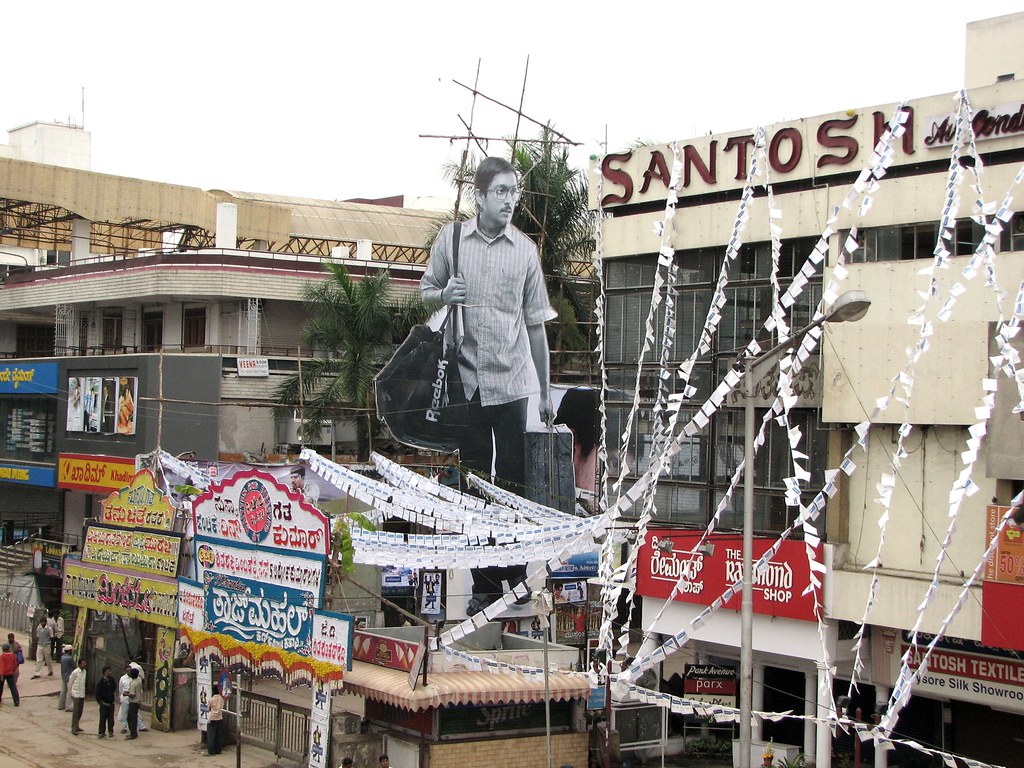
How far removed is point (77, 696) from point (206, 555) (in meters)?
4.53

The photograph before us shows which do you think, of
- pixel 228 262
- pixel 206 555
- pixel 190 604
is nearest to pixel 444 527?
pixel 206 555

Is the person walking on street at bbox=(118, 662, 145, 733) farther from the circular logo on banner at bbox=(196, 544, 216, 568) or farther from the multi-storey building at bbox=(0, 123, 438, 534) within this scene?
the multi-storey building at bbox=(0, 123, 438, 534)

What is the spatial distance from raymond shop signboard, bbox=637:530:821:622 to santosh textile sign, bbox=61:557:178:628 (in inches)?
393

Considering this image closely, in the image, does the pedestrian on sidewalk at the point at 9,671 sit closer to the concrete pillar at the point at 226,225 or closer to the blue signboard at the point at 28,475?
the blue signboard at the point at 28,475

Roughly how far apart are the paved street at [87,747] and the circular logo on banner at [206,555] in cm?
370

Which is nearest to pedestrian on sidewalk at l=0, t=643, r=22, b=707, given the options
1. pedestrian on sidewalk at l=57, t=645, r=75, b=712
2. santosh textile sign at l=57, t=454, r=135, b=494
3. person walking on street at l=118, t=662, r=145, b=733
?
pedestrian on sidewalk at l=57, t=645, r=75, b=712

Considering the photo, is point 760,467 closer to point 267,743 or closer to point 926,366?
point 926,366

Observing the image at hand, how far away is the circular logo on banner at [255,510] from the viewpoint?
75.6ft

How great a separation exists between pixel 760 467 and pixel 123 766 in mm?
13573

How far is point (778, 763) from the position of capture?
23.2 m

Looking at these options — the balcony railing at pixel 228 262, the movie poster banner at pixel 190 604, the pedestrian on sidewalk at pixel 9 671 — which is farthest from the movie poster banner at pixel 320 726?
the balcony railing at pixel 228 262

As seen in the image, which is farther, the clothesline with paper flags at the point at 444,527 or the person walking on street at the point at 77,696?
the person walking on street at the point at 77,696

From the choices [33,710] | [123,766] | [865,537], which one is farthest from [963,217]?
[33,710]

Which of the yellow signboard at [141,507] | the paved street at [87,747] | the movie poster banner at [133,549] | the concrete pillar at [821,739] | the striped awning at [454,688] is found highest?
the yellow signboard at [141,507]
